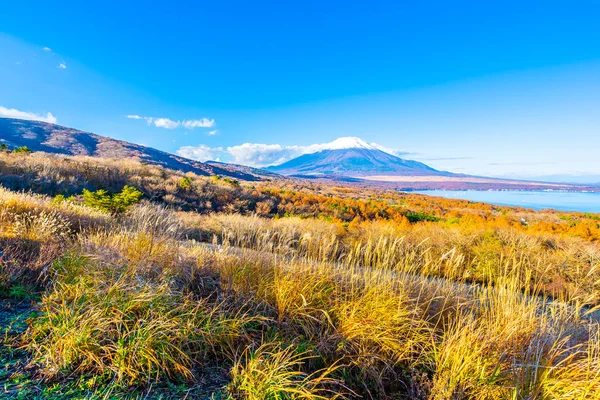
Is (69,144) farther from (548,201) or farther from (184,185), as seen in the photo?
(548,201)

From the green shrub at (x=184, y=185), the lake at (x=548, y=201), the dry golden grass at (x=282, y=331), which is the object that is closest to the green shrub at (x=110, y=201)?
the dry golden grass at (x=282, y=331)

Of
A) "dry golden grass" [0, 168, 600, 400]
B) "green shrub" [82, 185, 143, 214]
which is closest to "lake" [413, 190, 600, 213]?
"dry golden grass" [0, 168, 600, 400]

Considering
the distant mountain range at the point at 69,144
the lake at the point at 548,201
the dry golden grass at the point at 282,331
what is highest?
the distant mountain range at the point at 69,144

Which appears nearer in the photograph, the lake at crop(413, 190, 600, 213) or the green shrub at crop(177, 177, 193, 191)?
the green shrub at crop(177, 177, 193, 191)

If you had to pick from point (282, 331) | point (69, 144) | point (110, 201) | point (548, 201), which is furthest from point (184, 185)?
point (69, 144)

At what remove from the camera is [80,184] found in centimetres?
1694

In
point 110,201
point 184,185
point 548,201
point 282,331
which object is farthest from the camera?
point 548,201

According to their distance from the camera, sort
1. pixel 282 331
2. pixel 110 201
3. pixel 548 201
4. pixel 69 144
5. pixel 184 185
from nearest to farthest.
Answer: pixel 282 331
pixel 110 201
pixel 184 185
pixel 548 201
pixel 69 144

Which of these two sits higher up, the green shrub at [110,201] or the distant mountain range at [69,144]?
the distant mountain range at [69,144]

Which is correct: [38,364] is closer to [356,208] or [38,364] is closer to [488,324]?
[488,324]

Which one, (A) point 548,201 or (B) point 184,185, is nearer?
(B) point 184,185

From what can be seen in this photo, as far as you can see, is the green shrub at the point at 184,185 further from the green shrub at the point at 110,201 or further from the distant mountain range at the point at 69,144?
the distant mountain range at the point at 69,144

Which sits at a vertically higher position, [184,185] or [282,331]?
[184,185]

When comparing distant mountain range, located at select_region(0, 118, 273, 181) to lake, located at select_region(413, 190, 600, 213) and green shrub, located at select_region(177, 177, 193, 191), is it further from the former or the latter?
Answer: lake, located at select_region(413, 190, 600, 213)
